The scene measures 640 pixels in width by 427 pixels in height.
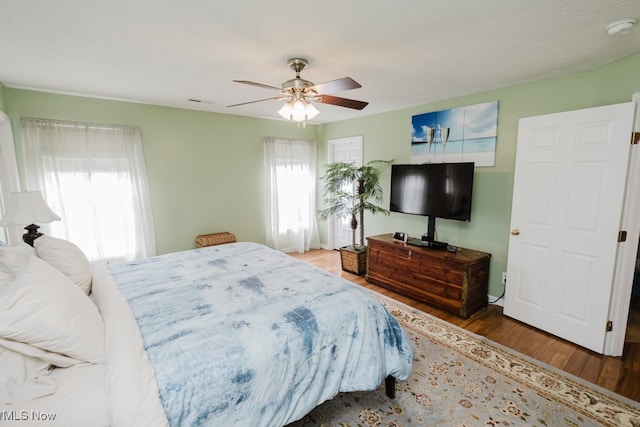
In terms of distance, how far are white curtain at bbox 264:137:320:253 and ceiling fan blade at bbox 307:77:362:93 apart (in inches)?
113

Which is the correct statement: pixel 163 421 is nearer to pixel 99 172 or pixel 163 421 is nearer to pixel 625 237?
pixel 625 237

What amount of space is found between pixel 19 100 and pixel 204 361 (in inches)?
148

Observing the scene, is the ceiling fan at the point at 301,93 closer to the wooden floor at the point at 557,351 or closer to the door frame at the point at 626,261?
the door frame at the point at 626,261

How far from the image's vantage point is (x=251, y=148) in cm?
479

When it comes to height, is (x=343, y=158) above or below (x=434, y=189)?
above

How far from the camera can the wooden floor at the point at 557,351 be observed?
210 centimetres


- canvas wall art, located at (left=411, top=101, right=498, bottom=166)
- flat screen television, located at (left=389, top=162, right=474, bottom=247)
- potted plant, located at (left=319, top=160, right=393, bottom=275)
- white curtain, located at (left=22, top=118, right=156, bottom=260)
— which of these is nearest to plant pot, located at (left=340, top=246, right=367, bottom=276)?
potted plant, located at (left=319, top=160, right=393, bottom=275)

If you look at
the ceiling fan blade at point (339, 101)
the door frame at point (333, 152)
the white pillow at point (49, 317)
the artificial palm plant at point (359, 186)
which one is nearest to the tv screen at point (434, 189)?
the artificial palm plant at point (359, 186)

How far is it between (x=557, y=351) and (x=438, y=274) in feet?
3.74

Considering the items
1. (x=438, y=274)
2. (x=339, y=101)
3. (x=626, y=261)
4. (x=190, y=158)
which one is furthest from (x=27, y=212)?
(x=626, y=261)

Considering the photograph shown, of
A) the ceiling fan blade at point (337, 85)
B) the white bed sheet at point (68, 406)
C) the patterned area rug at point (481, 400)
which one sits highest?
the ceiling fan blade at point (337, 85)

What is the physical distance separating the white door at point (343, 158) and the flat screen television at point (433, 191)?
1.32m

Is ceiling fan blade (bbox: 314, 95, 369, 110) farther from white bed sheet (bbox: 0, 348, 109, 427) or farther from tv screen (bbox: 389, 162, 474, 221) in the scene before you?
white bed sheet (bbox: 0, 348, 109, 427)

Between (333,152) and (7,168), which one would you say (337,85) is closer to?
(333,152)
